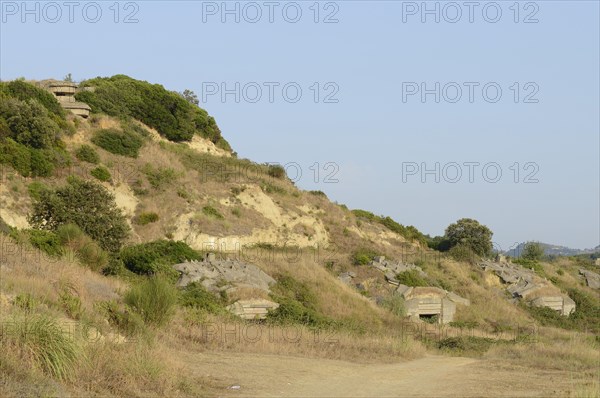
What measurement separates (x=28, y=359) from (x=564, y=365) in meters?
11.5

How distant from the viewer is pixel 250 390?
1234cm

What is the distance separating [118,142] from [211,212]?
8.69m

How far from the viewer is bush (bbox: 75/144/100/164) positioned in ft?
147

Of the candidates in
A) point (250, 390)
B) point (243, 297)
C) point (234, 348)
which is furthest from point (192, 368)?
point (243, 297)

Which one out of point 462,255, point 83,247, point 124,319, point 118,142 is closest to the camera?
point 124,319

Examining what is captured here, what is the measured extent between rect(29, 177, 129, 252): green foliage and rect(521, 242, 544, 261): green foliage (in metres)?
45.7

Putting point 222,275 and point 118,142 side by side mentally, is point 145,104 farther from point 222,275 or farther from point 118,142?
point 222,275

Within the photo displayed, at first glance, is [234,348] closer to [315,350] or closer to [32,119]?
[315,350]

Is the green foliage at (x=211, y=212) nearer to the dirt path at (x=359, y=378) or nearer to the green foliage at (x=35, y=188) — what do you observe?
the green foliage at (x=35, y=188)

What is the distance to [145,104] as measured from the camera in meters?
60.9

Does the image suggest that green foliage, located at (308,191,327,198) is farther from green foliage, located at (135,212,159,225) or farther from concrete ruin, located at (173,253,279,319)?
concrete ruin, located at (173,253,279,319)

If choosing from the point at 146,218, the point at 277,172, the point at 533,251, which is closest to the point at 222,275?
the point at 146,218

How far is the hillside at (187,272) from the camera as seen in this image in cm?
1255

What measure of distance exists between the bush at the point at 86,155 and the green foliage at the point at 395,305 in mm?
21613
